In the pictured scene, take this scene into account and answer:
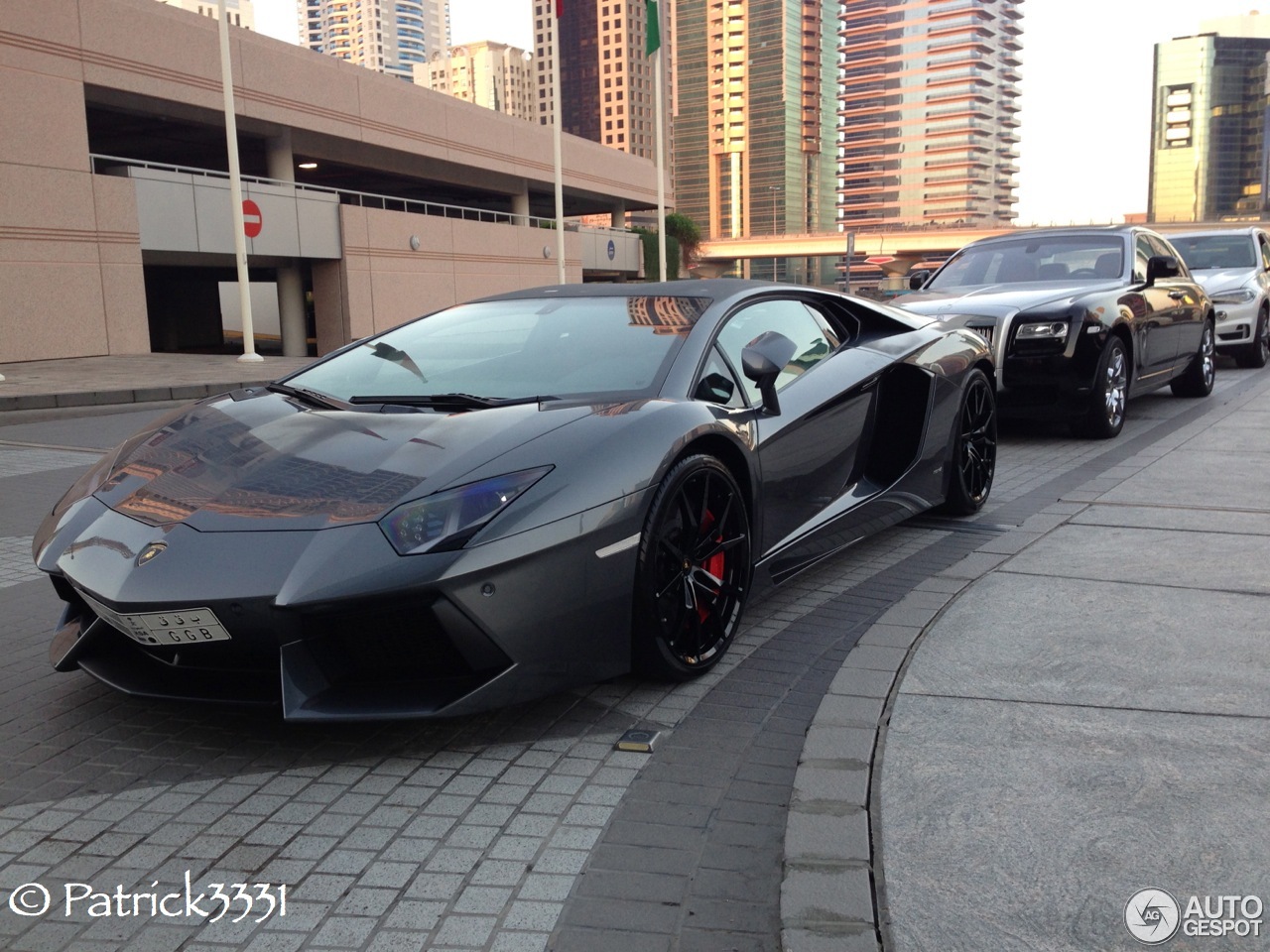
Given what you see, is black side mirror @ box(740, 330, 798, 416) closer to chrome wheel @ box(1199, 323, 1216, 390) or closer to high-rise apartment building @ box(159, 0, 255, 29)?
chrome wheel @ box(1199, 323, 1216, 390)

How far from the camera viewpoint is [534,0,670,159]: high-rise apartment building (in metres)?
75.5

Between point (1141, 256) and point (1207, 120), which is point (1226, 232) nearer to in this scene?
point (1141, 256)

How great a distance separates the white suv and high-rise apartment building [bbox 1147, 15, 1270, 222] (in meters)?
161

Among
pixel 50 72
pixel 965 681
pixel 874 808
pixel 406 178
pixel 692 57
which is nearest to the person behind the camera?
pixel 874 808

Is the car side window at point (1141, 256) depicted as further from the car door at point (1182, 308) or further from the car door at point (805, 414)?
the car door at point (805, 414)

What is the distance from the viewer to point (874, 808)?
258 cm

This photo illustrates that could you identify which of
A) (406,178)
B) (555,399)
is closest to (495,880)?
(555,399)

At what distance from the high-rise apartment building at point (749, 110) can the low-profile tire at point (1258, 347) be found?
377ft

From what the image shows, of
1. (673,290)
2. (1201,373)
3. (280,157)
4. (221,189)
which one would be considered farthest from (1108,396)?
(280,157)

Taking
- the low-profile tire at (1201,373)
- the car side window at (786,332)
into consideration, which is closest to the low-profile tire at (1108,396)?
the low-profile tire at (1201,373)

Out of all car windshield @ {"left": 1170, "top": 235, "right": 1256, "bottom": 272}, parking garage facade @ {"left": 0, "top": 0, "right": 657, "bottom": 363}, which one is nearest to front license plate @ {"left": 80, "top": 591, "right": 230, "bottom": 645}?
car windshield @ {"left": 1170, "top": 235, "right": 1256, "bottom": 272}

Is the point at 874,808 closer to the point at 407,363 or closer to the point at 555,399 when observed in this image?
the point at 555,399

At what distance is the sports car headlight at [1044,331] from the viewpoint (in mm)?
8031

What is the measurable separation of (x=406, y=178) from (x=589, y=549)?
41335mm
